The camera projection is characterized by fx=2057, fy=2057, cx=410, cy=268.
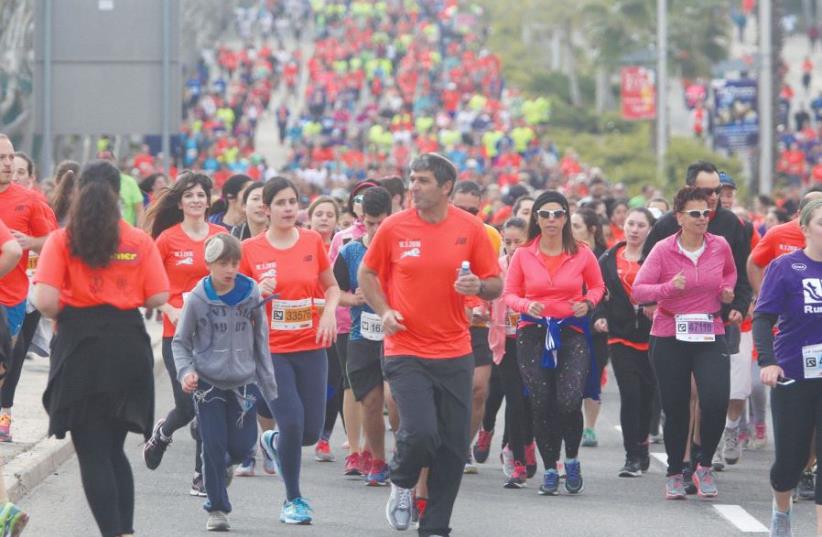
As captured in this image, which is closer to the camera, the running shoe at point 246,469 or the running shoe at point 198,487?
the running shoe at point 198,487

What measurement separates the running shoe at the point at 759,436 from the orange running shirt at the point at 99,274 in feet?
23.9

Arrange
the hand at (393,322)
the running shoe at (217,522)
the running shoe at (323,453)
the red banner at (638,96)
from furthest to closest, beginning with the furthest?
the red banner at (638,96) < the running shoe at (323,453) < the running shoe at (217,522) < the hand at (393,322)

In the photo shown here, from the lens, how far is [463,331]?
10266 mm

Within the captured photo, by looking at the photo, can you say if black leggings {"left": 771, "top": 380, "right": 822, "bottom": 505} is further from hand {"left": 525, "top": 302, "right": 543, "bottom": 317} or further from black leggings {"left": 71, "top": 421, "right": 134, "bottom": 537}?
black leggings {"left": 71, "top": 421, "right": 134, "bottom": 537}

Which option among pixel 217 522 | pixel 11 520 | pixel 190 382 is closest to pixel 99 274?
pixel 11 520

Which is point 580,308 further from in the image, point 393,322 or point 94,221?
point 94,221

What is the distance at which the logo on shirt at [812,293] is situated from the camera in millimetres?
10109

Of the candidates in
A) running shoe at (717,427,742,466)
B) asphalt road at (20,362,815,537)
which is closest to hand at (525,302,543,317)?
asphalt road at (20,362,815,537)

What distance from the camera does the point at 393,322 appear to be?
32.9 feet

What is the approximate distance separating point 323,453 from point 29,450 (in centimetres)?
215

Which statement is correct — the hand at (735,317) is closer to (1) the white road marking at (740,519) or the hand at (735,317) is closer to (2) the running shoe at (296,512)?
(1) the white road marking at (740,519)

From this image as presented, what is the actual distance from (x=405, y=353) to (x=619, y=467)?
437cm

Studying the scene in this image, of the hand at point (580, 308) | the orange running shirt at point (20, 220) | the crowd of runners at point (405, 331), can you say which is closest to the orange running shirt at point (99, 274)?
the crowd of runners at point (405, 331)

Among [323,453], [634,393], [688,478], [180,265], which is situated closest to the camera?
[180,265]
